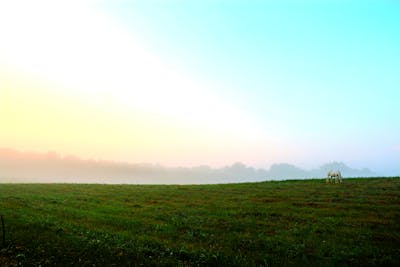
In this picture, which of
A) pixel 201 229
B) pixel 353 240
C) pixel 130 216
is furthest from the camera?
pixel 130 216

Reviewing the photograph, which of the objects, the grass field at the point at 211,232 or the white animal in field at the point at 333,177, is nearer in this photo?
the grass field at the point at 211,232

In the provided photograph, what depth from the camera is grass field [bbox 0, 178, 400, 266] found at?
16.5m

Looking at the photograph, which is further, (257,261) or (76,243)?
(76,243)

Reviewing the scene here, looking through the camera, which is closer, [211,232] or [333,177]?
[211,232]

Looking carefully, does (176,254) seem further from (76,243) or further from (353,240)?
Result: (353,240)

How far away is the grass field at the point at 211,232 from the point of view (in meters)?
16.5

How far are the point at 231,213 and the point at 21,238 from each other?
15934 millimetres

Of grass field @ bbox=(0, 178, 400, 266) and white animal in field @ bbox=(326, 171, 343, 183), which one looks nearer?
grass field @ bbox=(0, 178, 400, 266)

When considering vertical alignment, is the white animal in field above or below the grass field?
above

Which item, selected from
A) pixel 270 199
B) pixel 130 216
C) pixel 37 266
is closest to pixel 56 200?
pixel 130 216

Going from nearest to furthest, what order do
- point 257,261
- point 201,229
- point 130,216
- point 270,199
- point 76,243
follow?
point 257,261, point 76,243, point 201,229, point 130,216, point 270,199

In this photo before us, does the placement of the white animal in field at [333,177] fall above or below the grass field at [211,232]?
above

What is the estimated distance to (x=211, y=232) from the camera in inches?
898

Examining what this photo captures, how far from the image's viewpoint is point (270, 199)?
38000mm
